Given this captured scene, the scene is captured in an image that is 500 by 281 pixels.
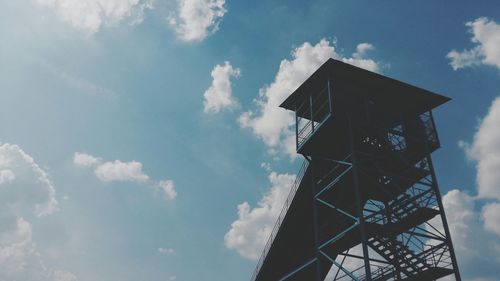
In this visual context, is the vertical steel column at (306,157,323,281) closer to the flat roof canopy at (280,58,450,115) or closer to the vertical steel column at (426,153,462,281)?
the flat roof canopy at (280,58,450,115)

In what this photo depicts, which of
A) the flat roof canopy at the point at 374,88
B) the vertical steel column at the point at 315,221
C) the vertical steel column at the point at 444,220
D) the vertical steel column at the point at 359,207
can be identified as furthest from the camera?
the flat roof canopy at the point at 374,88

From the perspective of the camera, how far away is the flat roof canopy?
2280cm

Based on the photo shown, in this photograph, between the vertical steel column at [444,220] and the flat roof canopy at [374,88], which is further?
the flat roof canopy at [374,88]

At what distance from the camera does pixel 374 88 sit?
23453mm

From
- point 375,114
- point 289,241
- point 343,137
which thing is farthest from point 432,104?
point 289,241

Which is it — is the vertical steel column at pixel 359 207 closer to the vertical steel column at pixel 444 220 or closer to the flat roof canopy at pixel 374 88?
the flat roof canopy at pixel 374 88

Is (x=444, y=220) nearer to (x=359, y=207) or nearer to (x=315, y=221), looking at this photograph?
(x=359, y=207)

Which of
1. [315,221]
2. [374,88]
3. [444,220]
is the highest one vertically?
[374,88]

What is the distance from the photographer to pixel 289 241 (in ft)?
82.1

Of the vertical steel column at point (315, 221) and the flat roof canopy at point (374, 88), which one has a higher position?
the flat roof canopy at point (374, 88)

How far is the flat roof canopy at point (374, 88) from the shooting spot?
22.8 meters

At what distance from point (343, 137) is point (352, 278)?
7.50 m

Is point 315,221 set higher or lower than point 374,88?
lower

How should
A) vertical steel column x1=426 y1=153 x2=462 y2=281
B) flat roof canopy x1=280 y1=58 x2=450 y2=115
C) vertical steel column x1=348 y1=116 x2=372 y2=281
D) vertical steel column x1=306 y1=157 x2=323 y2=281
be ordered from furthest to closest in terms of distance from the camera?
1. flat roof canopy x1=280 y1=58 x2=450 y2=115
2. vertical steel column x1=306 y1=157 x2=323 y2=281
3. vertical steel column x1=426 y1=153 x2=462 y2=281
4. vertical steel column x1=348 y1=116 x2=372 y2=281
